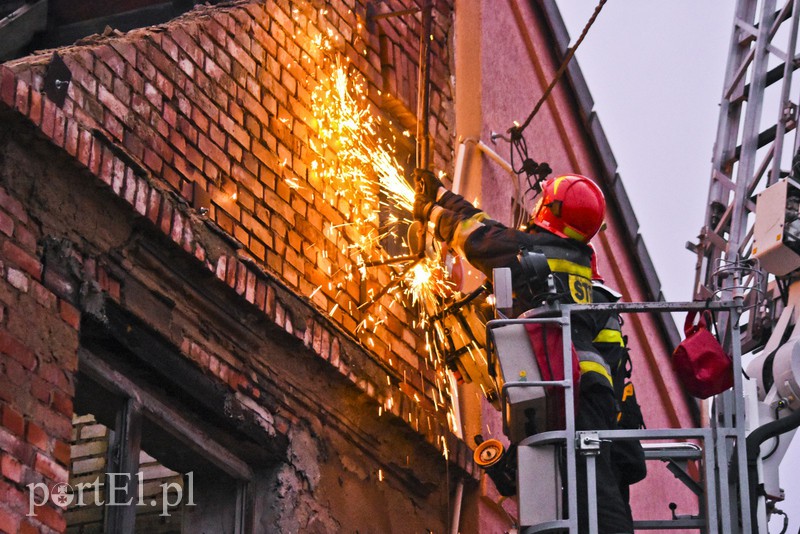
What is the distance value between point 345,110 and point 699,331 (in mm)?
2543

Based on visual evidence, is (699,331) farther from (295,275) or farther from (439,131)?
(439,131)

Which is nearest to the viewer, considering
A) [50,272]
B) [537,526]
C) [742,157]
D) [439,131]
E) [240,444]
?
[50,272]

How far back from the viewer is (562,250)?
790cm

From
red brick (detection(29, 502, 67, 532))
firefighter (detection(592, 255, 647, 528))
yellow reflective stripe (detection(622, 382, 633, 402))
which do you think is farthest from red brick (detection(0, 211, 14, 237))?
yellow reflective stripe (detection(622, 382, 633, 402))

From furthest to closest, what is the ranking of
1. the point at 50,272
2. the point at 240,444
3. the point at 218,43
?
the point at 218,43 < the point at 240,444 < the point at 50,272

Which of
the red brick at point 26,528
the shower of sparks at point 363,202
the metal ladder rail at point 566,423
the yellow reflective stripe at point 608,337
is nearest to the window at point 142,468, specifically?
the red brick at point 26,528

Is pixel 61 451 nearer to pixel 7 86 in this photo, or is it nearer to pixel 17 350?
pixel 17 350

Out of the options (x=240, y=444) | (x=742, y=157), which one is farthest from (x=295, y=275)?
(x=742, y=157)

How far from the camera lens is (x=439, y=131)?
998 centimetres

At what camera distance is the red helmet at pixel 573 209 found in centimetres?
798

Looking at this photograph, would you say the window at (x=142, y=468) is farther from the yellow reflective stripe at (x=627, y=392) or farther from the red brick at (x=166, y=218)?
the yellow reflective stripe at (x=627, y=392)

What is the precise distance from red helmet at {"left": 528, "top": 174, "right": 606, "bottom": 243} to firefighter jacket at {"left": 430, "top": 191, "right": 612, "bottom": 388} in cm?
6

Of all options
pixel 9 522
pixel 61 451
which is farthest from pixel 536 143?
pixel 9 522

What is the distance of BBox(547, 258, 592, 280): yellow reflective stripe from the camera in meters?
7.79
